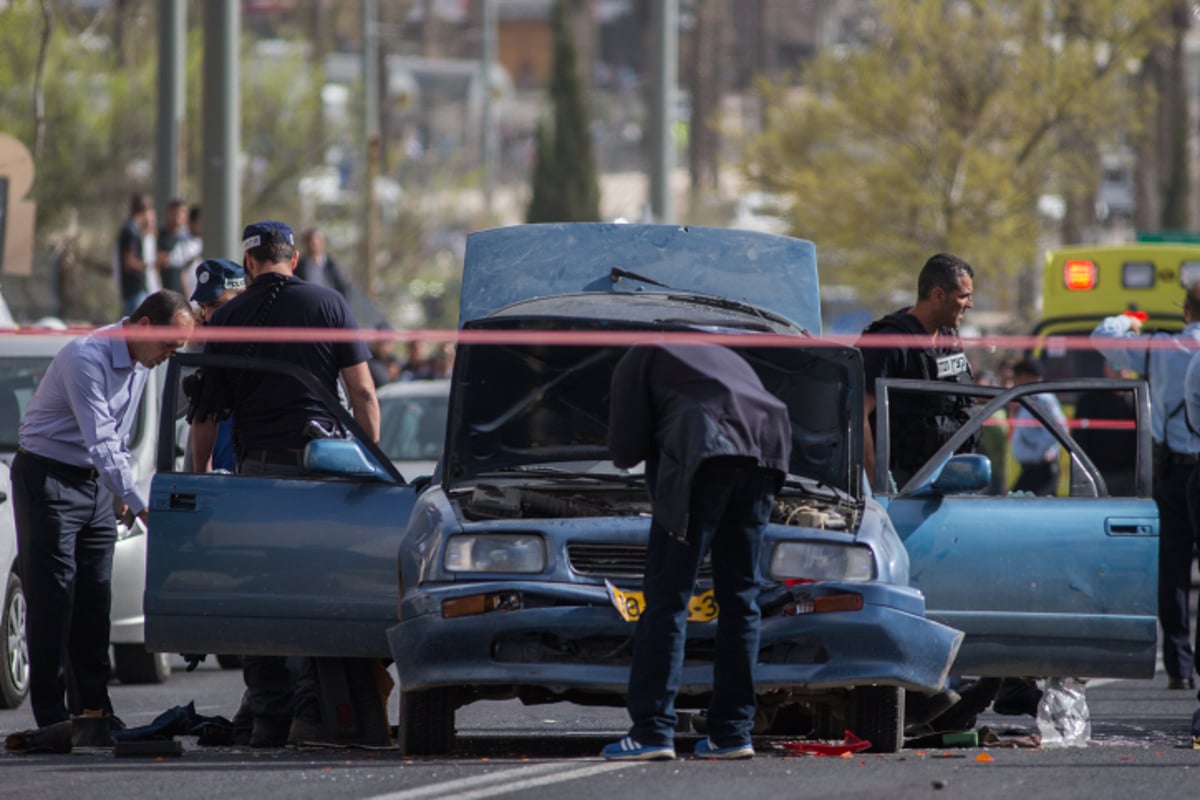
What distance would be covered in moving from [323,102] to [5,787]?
3120 cm

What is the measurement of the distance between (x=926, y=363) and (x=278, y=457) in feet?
8.94

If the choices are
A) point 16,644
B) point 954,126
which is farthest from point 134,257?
point 954,126

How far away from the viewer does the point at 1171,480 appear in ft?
38.8

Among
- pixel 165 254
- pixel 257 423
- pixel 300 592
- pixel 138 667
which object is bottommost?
pixel 138 667

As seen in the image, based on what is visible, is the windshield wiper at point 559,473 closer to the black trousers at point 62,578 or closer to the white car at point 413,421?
the black trousers at point 62,578

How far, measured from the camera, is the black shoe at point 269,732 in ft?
29.8

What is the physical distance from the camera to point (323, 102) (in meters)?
38.1

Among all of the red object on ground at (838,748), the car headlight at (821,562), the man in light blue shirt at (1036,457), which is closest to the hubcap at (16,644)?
the red object on ground at (838,748)

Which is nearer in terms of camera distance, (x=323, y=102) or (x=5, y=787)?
(x=5, y=787)

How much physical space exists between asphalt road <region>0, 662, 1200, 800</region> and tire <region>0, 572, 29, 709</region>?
75.1 inches

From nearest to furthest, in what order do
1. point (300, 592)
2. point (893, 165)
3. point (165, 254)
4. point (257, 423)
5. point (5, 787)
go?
point (5, 787) → point (300, 592) → point (257, 423) → point (165, 254) → point (893, 165)

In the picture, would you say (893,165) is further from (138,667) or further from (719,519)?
(719,519)

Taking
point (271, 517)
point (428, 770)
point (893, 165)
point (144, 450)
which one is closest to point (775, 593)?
point (428, 770)

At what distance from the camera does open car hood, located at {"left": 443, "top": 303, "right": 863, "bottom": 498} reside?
8773mm
